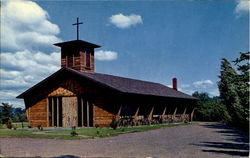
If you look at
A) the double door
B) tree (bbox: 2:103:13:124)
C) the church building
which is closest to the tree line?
the church building

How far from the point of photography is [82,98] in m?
27.5

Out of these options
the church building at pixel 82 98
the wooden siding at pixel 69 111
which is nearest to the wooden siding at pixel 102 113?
the church building at pixel 82 98

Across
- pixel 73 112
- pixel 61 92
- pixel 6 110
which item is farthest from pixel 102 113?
pixel 6 110

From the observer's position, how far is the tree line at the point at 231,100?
11.9 meters

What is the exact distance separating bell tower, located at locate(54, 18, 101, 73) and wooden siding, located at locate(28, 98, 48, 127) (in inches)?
175

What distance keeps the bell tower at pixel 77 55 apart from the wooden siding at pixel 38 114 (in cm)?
444

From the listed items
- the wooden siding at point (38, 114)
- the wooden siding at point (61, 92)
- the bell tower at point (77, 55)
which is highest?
the bell tower at point (77, 55)

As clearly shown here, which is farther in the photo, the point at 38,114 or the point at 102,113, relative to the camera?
the point at 38,114

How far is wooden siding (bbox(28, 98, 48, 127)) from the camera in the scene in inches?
1160

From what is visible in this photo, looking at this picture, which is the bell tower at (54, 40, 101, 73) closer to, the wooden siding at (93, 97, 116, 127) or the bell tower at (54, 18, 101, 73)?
the bell tower at (54, 18, 101, 73)

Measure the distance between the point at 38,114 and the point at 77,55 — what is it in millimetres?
7018

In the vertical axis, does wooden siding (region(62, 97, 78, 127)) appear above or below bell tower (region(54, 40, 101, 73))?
below

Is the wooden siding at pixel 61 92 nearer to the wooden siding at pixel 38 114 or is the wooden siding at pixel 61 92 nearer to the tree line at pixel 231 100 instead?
the wooden siding at pixel 38 114

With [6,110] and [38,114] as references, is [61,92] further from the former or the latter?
[6,110]
